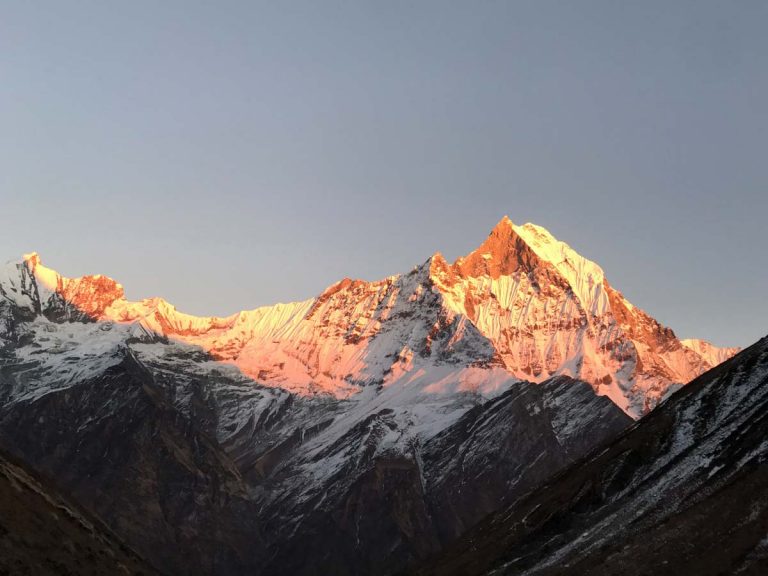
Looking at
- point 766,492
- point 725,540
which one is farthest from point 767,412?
point 725,540

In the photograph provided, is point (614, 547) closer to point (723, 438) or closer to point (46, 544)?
point (723, 438)

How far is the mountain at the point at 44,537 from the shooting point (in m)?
149

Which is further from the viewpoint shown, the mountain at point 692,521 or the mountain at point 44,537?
the mountain at point 44,537

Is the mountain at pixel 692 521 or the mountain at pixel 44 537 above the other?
the mountain at pixel 44 537

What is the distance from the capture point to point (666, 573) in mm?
138625

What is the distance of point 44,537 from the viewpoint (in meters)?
159

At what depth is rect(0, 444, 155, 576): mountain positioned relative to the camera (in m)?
149

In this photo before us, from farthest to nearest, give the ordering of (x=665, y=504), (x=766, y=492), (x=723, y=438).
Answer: (x=723, y=438) → (x=665, y=504) → (x=766, y=492)

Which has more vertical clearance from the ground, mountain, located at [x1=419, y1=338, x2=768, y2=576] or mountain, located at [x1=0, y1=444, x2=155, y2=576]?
mountain, located at [x1=0, y1=444, x2=155, y2=576]

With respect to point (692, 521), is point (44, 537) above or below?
above

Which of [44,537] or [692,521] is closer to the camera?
[692,521]

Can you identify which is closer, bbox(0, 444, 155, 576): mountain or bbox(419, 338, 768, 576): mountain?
bbox(419, 338, 768, 576): mountain

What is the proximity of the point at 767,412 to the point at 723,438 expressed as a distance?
9100mm

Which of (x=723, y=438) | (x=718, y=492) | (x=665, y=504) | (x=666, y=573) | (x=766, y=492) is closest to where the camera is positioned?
(x=666, y=573)
